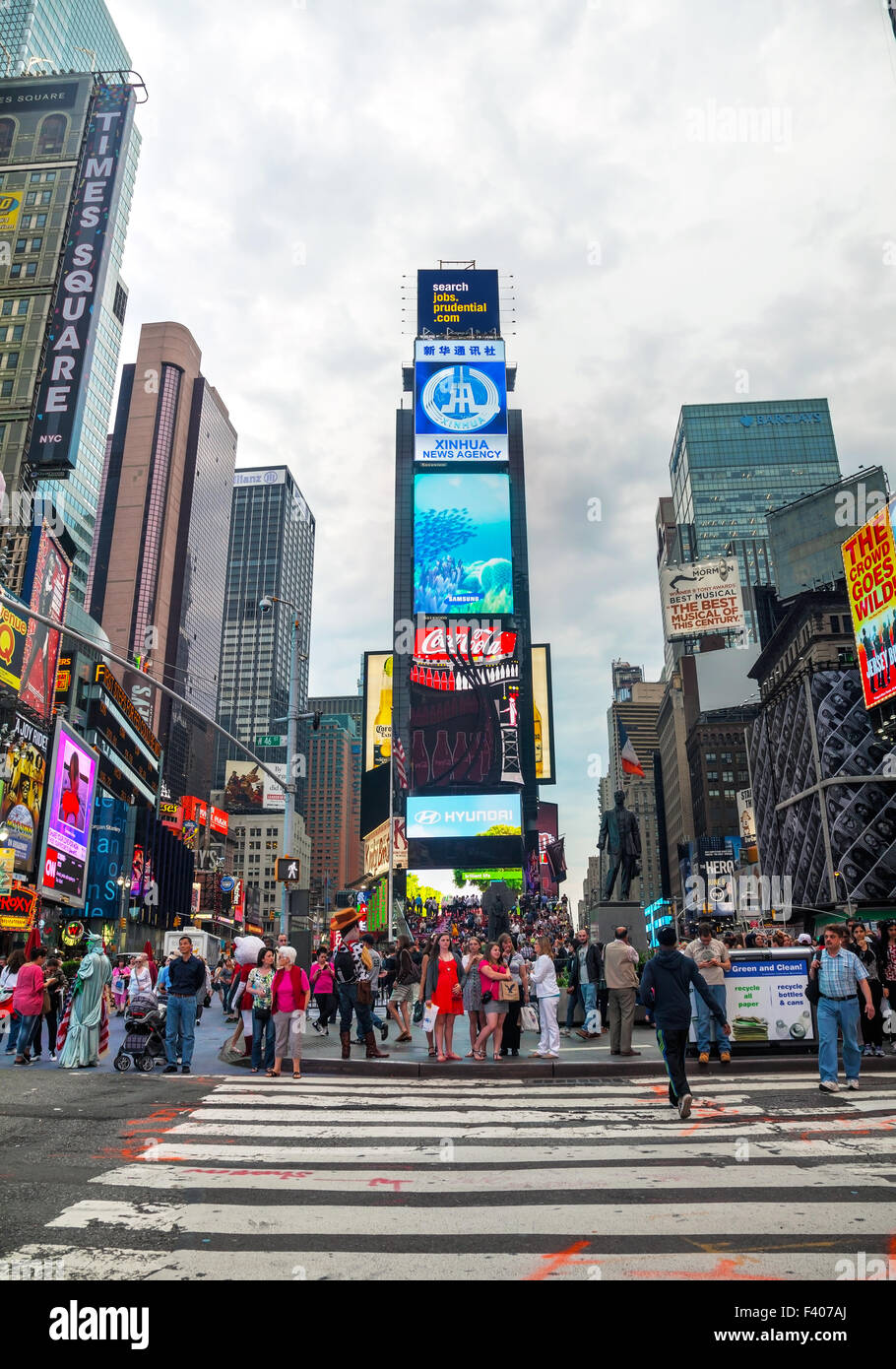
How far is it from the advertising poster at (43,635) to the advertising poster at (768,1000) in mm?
40514

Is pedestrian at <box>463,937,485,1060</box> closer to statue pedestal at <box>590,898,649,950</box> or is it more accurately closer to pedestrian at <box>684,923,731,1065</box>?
pedestrian at <box>684,923,731,1065</box>

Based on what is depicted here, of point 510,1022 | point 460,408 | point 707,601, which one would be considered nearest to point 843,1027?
point 510,1022

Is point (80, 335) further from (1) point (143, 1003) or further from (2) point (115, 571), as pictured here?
(2) point (115, 571)

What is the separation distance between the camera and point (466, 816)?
79.1 m

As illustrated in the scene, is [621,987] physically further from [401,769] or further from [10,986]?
[401,769]

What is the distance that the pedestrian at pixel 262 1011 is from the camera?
12836mm

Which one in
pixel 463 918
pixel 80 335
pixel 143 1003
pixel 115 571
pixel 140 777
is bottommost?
pixel 143 1003

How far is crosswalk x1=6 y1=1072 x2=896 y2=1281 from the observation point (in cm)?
481

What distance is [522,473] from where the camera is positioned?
128000mm

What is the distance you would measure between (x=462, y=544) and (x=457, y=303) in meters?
31.8

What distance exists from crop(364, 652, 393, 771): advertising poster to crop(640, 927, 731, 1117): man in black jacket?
305 ft

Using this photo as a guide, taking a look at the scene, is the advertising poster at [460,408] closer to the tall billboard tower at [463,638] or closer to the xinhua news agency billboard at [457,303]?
the tall billboard tower at [463,638]

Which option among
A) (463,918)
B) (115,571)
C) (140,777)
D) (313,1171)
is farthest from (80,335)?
(115,571)
